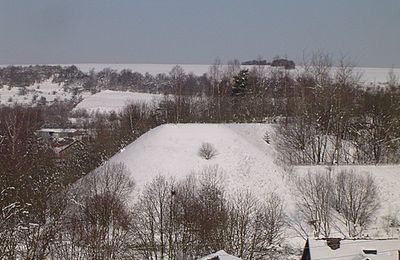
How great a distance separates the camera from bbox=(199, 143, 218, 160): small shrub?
3128cm

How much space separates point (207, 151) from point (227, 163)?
1356mm

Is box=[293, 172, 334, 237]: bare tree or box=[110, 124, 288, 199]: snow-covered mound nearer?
box=[293, 172, 334, 237]: bare tree

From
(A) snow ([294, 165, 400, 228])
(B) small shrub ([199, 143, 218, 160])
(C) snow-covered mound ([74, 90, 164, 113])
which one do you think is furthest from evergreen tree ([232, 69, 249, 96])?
(C) snow-covered mound ([74, 90, 164, 113])

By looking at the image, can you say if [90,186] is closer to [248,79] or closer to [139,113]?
[139,113]

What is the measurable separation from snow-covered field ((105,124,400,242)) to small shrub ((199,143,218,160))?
233 mm

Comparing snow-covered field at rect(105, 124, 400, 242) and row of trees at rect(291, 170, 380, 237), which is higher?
snow-covered field at rect(105, 124, 400, 242)

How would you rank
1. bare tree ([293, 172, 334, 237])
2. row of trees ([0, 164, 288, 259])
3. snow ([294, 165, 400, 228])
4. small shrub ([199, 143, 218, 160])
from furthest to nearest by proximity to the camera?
1. small shrub ([199, 143, 218, 160])
2. snow ([294, 165, 400, 228])
3. bare tree ([293, 172, 334, 237])
4. row of trees ([0, 164, 288, 259])

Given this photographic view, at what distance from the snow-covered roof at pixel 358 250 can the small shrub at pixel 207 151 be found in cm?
1309

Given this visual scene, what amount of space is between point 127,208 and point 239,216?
534 cm

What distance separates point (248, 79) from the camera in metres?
51.0

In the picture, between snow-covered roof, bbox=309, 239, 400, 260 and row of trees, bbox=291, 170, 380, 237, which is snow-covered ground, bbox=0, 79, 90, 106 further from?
snow-covered roof, bbox=309, 239, 400, 260

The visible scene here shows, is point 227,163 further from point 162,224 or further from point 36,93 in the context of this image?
point 36,93

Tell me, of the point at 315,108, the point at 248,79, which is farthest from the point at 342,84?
the point at 248,79

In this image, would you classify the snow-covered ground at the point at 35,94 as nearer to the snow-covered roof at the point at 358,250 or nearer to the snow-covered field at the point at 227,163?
the snow-covered field at the point at 227,163
